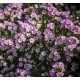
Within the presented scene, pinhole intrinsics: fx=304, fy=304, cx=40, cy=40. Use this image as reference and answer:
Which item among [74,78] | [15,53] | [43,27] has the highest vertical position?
[43,27]

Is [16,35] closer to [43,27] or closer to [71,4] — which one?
[43,27]

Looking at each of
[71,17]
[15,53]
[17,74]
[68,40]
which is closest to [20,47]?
[15,53]

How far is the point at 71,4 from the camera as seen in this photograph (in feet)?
7.86

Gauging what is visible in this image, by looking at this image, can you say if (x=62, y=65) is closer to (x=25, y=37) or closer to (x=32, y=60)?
(x=32, y=60)

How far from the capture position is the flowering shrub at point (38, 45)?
198 centimetres

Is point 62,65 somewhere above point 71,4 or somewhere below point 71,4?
below

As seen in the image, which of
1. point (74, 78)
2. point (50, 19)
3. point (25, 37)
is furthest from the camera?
point (50, 19)

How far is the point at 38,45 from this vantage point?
2.05m

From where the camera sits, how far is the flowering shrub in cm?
198

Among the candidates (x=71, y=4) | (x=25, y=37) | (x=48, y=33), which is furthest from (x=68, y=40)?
(x=71, y=4)

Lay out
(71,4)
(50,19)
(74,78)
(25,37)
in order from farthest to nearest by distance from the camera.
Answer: (71,4)
(50,19)
(25,37)
(74,78)

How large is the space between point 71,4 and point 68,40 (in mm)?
460

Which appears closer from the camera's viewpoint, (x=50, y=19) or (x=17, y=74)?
(x=17, y=74)

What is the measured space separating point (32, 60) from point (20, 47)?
123mm
